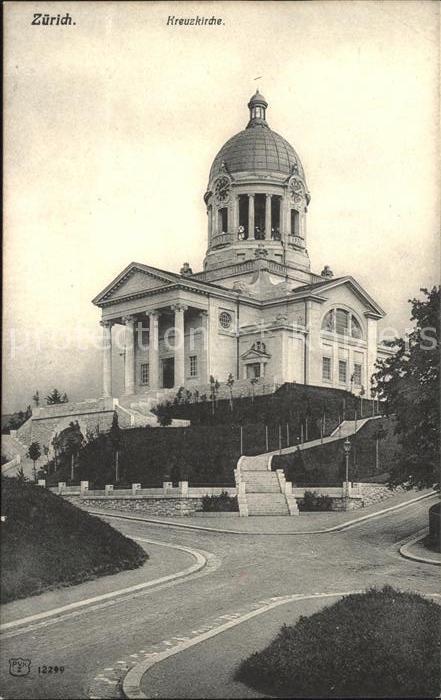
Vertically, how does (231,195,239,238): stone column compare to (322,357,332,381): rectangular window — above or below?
above

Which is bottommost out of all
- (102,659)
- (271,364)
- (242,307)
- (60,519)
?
(102,659)

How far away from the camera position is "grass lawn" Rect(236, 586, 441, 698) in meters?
10.2

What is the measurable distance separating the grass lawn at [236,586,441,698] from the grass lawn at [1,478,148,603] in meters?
4.77

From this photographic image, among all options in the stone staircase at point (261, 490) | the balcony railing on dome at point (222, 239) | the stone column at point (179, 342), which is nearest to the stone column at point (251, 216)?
the balcony railing on dome at point (222, 239)

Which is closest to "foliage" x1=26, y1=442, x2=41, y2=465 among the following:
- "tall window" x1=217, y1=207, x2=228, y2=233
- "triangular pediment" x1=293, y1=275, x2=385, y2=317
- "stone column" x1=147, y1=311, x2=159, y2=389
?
"stone column" x1=147, y1=311, x2=159, y2=389

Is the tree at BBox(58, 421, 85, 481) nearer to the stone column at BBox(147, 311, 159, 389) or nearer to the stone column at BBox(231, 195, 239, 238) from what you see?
the stone column at BBox(147, 311, 159, 389)

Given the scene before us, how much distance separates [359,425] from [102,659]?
A: 39305 mm

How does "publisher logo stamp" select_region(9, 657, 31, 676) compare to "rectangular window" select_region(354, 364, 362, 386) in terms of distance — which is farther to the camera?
"rectangular window" select_region(354, 364, 362, 386)

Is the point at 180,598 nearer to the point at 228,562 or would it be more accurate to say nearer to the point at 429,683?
the point at 228,562

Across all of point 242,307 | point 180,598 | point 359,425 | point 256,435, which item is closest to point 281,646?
point 180,598

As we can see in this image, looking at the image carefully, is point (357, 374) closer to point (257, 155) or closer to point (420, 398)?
point (257, 155)

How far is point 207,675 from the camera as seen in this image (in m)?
10.7

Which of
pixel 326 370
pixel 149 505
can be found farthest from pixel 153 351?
pixel 149 505

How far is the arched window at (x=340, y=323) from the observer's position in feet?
214
